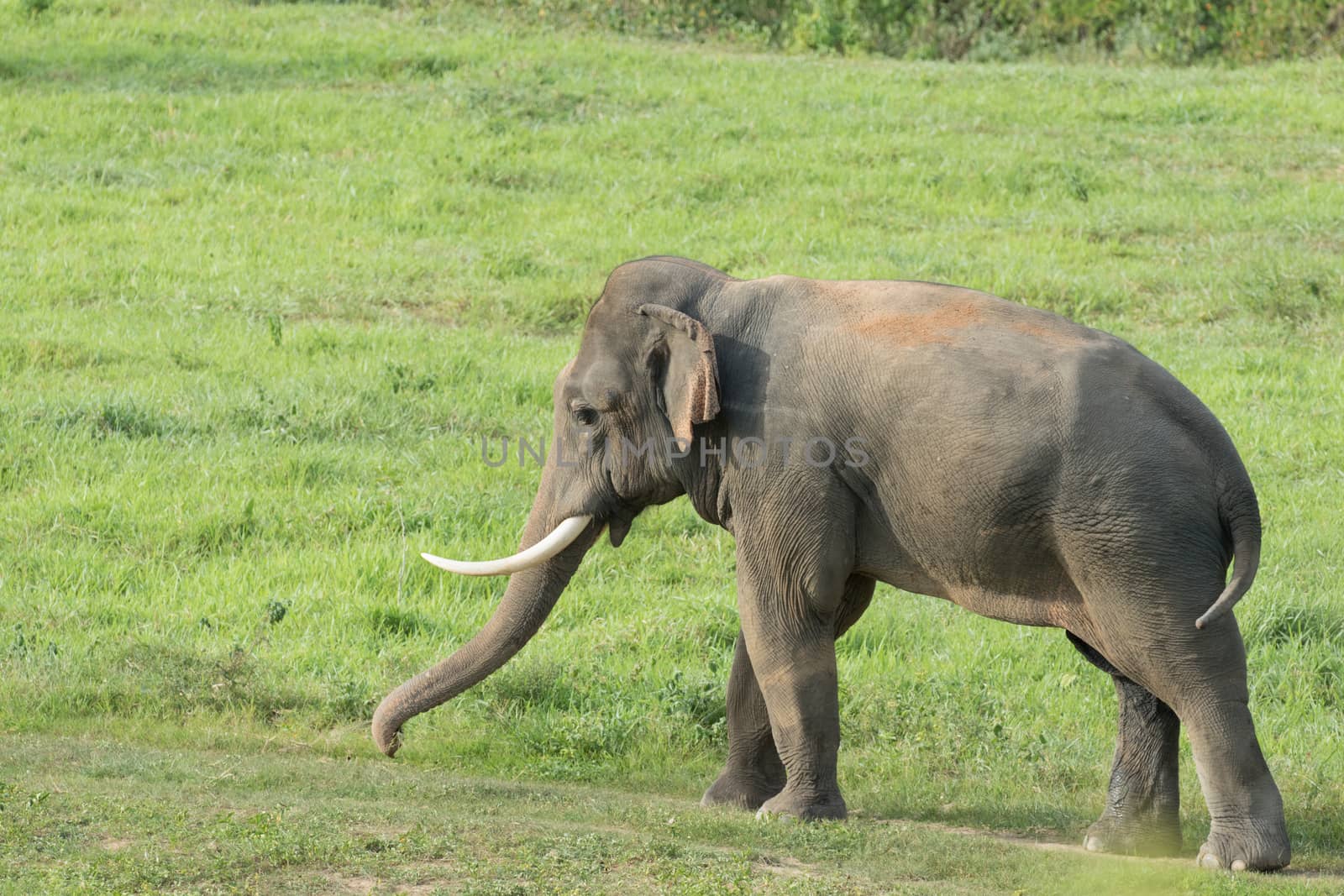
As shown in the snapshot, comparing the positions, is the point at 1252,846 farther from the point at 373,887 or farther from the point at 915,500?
the point at 373,887

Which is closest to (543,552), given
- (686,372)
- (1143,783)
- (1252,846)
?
(686,372)

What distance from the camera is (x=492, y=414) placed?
1151cm

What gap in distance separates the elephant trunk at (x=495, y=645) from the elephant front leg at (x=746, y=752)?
75 cm

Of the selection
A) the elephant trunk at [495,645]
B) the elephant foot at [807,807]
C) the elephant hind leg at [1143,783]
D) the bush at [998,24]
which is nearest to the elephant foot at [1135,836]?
the elephant hind leg at [1143,783]

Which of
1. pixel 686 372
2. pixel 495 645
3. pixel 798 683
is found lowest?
pixel 495 645

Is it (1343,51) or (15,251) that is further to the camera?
(1343,51)

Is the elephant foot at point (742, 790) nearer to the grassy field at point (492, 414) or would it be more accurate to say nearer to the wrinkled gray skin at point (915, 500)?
the wrinkled gray skin at point (915, 500)

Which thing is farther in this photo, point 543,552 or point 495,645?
point 495,645

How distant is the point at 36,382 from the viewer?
1158 cm

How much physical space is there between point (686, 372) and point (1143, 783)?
7.06 ft

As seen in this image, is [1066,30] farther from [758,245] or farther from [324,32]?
[758,245]

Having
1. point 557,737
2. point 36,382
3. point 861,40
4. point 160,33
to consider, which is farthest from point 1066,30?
point 557,737

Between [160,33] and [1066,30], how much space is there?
13.4m

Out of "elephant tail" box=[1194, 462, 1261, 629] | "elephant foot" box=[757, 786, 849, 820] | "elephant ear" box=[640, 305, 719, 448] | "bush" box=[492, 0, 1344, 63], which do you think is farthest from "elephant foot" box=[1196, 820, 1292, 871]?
"bush" box=[492, 0, 1344, 63]
